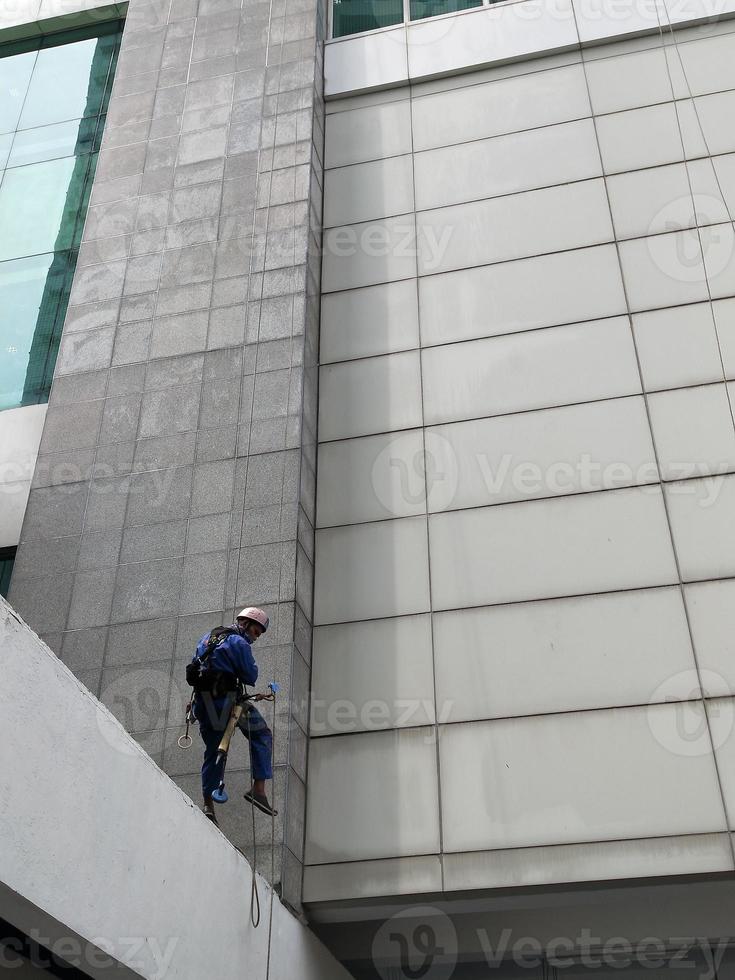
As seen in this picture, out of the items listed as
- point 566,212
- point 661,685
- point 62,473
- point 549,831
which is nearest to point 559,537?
point 661,685

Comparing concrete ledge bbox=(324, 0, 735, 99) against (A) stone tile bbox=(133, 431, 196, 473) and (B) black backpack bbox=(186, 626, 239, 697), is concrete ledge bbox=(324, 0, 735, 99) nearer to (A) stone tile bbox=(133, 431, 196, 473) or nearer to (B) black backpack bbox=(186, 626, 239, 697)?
(A) stone tile bbox=(133, 431, 196, 473)

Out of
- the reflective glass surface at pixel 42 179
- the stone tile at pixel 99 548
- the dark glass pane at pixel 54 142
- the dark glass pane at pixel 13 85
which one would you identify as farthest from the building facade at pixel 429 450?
the dark glass pane at pixel 13 85

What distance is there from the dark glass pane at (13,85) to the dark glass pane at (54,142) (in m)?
0.49

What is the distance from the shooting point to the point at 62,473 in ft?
41.2

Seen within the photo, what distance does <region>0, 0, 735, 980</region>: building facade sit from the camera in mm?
10445

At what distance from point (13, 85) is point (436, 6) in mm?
7345

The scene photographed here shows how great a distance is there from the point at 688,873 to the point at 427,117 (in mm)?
11006

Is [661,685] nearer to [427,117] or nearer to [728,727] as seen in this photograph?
[728,727]

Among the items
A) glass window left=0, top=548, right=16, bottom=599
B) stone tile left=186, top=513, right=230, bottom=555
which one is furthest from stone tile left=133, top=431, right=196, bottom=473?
glass window left=0, top=548, right=16, bottom=599

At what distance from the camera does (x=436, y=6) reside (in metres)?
16.6

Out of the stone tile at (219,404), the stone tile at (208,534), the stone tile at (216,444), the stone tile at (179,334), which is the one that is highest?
the stone tile at (179,334)

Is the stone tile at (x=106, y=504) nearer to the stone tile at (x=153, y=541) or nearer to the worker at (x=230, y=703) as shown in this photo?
the stone tile at (x=153, y=541)

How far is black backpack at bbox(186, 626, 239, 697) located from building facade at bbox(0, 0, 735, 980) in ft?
4.40

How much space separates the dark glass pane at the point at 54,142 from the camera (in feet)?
54.8
